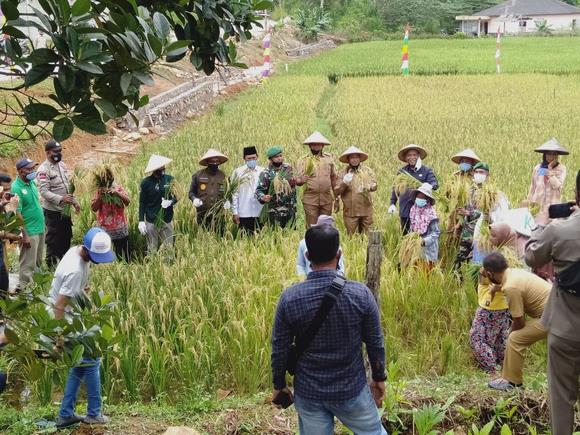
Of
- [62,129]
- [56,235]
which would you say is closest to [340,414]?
[62,129]

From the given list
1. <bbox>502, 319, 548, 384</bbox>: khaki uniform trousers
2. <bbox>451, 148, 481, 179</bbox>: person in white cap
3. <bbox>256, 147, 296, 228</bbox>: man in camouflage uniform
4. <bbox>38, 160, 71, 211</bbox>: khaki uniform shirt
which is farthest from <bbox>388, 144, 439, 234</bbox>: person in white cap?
<bbox>38, 160, 71, 211</bbox>: khaki uniform shirt

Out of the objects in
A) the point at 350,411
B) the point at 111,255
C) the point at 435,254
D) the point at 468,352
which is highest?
the point at 111,255

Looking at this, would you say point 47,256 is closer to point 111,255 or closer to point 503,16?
point 111,255

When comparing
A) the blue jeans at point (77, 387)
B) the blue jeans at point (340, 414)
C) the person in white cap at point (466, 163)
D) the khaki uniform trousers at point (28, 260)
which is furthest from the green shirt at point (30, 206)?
Answer: the blue jeans at point (340, 414)

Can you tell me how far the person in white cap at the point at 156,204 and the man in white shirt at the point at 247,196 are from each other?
→ 1.96 ft

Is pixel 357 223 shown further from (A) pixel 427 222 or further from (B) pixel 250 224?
(A) pixel 427 222

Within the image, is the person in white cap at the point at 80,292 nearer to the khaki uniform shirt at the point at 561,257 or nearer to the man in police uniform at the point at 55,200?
the khaki uniform shirt at the point at 561,257

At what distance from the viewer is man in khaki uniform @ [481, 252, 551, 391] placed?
3689mm

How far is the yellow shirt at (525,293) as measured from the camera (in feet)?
12.1

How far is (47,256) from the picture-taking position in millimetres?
6188

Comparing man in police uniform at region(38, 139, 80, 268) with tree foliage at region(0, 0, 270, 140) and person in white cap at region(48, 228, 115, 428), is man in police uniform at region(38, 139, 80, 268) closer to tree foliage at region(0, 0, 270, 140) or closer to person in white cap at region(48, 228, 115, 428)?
person in white cap at region(48, 228, 115, 428)

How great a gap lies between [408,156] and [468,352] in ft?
6.24

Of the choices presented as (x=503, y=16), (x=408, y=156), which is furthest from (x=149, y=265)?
(x=503, y=16)

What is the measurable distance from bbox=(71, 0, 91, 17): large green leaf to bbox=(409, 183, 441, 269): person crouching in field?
12.5 ft
